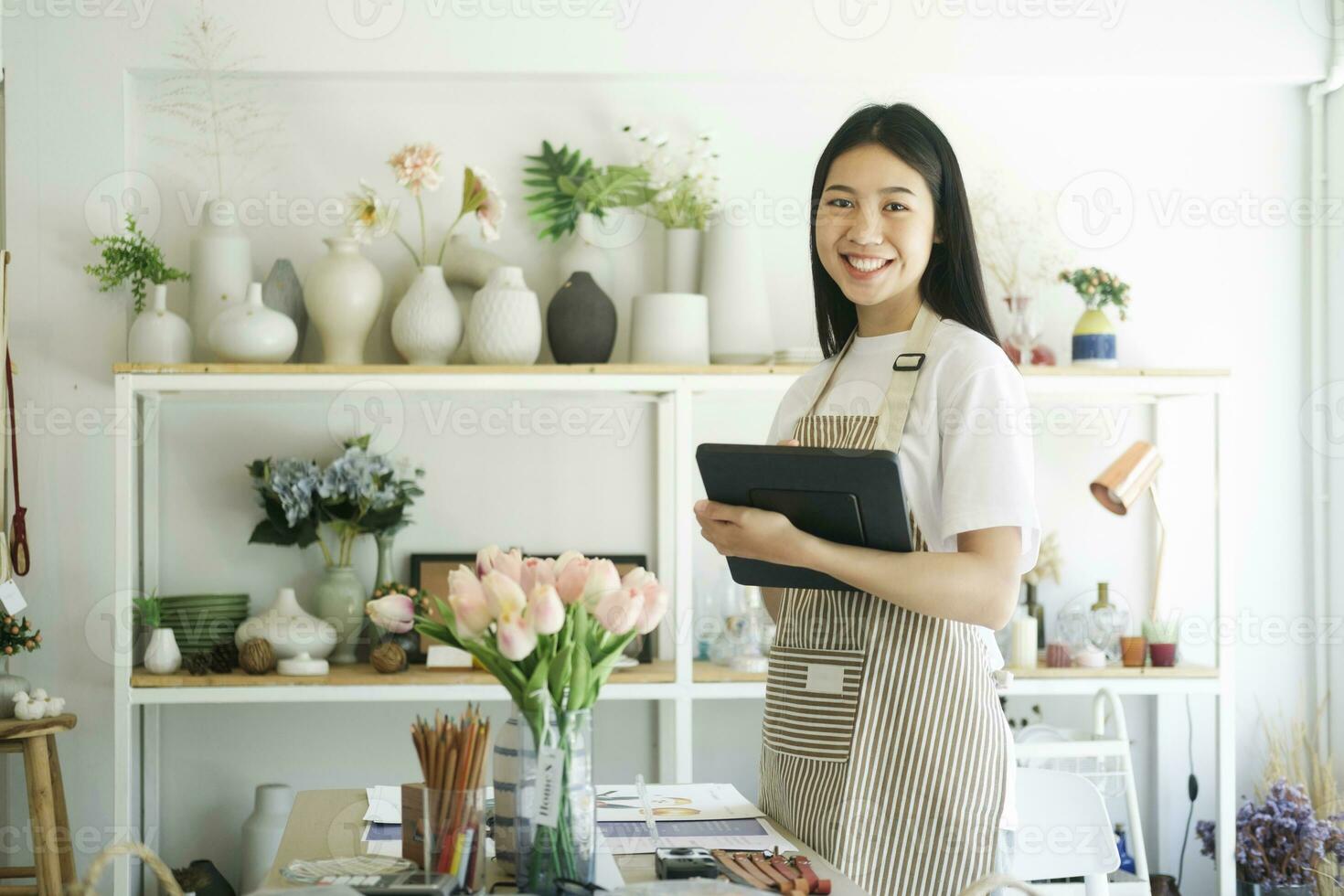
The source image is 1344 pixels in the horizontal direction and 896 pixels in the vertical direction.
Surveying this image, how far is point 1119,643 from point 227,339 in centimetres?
242

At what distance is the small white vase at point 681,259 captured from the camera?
343 centimetres

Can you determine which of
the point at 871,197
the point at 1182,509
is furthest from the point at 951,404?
the point at 1182,509

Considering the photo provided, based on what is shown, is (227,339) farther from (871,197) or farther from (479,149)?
(871,197)

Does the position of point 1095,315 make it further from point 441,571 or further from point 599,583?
point 599,583

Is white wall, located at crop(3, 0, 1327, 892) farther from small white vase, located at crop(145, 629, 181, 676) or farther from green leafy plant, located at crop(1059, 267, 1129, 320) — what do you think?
small white vase, located at crop(145, 629, 181, 676)

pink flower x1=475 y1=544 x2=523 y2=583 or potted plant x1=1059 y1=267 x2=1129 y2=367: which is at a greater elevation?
potted plant x1=1059 y1=267 x2=1129 y2=367

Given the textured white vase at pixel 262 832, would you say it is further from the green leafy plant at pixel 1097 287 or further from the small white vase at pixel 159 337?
the green leafy plant at pixel 1097 287

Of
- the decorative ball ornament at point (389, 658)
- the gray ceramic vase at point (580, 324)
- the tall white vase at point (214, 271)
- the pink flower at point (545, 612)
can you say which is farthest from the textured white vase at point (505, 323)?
the pink flower at point (545, 612)

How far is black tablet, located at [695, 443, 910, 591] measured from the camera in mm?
1360

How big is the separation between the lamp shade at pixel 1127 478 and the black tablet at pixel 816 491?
1.99 m

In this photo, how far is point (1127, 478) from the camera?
3277 mm

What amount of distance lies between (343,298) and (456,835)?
7.21 ft

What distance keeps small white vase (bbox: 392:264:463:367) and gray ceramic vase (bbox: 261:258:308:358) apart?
11.3 inches

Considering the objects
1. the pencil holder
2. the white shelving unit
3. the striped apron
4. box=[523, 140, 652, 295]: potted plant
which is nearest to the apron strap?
the striped apron
